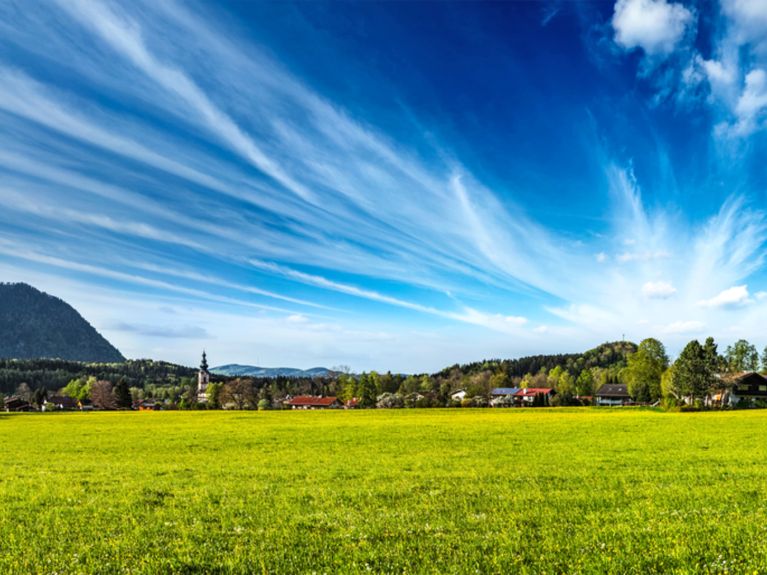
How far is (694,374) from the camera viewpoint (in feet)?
358

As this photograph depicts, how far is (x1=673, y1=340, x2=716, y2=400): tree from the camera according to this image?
109 meters

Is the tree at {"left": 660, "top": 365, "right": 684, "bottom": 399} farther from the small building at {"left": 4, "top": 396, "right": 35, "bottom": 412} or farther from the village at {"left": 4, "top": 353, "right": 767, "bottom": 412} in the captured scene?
the small building at {"left": 4, "top": 396, "right": 35, "bottom": 412}

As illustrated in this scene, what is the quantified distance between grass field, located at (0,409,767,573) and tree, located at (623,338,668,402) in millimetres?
120734

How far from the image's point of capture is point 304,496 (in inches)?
708

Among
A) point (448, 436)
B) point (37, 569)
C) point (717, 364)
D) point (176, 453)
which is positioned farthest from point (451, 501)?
point (717, 364)

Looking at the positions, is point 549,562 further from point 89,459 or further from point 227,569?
point 89,459

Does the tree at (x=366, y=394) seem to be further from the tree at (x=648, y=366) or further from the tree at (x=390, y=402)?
the tree at (x=648, y=366)

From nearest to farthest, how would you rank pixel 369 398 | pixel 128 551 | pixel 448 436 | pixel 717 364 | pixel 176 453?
pixel 128 551 → pixel 176 453 → pixel 448 436 → pixel 717 364 → pixel 369 398

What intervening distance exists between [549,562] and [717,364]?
130637 mm

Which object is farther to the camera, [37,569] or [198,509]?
[198,509]

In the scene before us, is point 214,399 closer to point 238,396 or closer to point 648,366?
point 238,396

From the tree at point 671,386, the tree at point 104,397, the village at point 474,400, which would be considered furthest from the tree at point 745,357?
the tree at point 104,397

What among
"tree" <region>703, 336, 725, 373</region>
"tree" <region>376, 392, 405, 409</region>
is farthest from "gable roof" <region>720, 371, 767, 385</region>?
"tree" <region>376, 392, 405, 409</region>

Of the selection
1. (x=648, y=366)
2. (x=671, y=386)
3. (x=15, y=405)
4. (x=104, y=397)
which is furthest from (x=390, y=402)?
(x=15, y=405)
